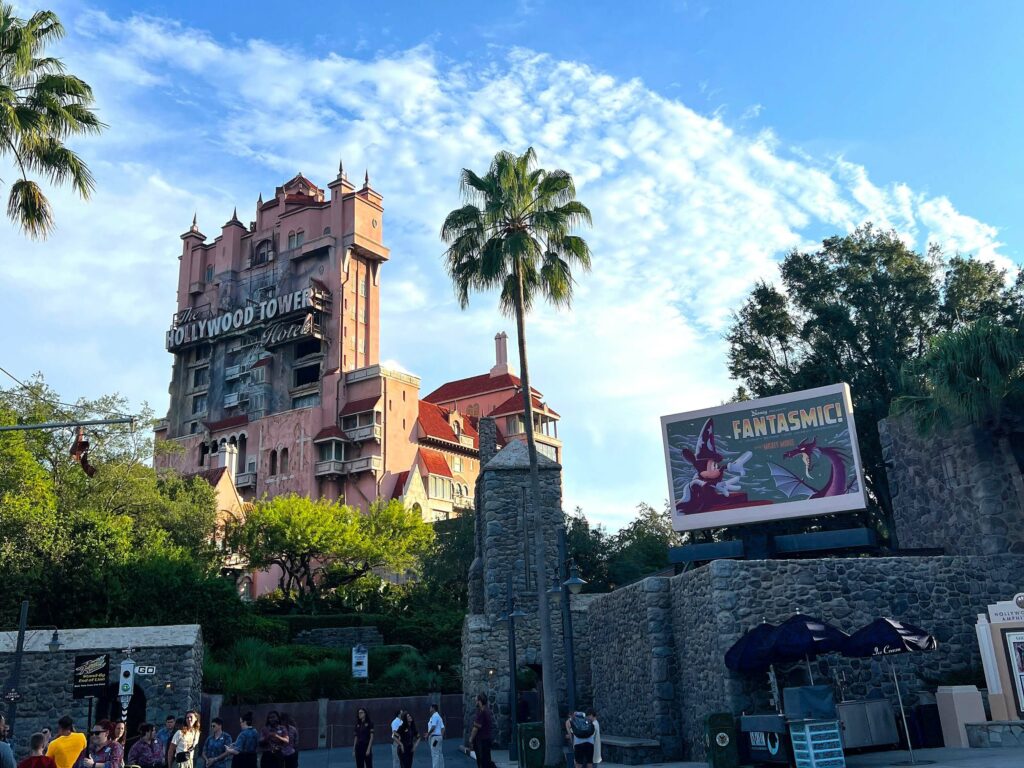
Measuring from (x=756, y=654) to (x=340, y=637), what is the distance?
30086 mm

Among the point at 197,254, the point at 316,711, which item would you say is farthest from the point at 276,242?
the point at 316,711

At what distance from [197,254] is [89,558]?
176ft

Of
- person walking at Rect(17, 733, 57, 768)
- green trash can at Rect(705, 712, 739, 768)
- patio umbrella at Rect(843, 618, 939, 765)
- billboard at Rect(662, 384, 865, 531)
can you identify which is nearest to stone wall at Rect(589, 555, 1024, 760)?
green trash can at Rect(705, 712, 739, 768)

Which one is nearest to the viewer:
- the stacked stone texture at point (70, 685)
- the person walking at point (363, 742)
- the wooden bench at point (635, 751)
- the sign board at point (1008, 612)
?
the sign board at point (1008, 612)

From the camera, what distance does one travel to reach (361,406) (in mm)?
66750

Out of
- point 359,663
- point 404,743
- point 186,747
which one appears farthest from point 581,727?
point 359,663

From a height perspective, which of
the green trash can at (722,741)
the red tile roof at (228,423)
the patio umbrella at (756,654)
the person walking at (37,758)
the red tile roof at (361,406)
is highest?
the red tile roof at (228,423)

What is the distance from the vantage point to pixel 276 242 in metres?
75.8

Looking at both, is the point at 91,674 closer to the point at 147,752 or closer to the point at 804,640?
the point at 147,752

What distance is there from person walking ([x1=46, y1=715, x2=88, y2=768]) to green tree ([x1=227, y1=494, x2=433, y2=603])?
122 feet

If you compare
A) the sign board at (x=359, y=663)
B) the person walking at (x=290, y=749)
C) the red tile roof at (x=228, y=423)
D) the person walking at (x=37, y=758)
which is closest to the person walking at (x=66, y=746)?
the person walking at (x=37, y=758)

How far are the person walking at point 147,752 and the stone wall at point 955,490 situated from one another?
18.1m

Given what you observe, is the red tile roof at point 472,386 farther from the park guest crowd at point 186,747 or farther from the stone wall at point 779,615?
the park guest crowd at point 186,747

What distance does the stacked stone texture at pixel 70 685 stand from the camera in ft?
70.8
